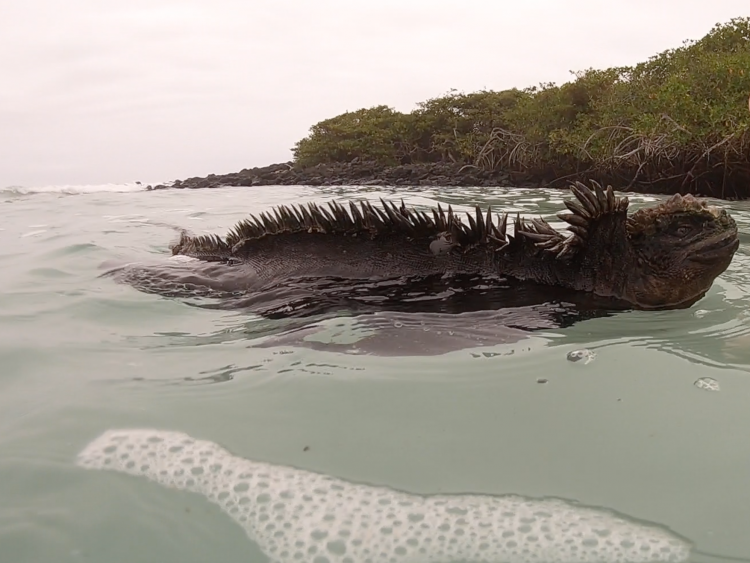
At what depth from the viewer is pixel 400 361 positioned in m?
2.52

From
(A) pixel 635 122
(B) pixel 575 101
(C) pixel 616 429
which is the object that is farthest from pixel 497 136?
(C) pixel 616 429

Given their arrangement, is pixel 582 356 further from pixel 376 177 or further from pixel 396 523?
pixel 376 177

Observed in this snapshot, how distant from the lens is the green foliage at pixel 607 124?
12.6 metres

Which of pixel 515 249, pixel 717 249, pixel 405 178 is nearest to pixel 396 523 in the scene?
pixel 515 249

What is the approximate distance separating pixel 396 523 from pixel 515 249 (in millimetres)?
2177

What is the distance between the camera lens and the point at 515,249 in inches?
134

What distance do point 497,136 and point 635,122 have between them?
855 cm

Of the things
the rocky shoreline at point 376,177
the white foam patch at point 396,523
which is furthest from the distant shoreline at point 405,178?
the white foam patch at point 396,523

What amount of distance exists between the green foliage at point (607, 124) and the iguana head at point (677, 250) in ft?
32.5

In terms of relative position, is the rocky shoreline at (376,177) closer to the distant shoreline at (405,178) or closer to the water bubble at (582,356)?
the distant shoreline at (405,178)

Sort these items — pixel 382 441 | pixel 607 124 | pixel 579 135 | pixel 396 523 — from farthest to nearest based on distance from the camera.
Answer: pixel 579 135, pixel 607 124, pixel 382 441, pixel 396 523

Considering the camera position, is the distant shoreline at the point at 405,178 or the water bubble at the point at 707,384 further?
the distant shoreline at the point at 405,178

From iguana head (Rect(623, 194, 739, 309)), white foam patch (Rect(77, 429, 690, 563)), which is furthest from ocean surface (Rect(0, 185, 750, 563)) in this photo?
iguana head (Rect(623, 194, 739, 309))

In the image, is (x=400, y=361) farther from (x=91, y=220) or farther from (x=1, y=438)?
(x=91, y=220)
